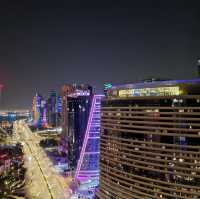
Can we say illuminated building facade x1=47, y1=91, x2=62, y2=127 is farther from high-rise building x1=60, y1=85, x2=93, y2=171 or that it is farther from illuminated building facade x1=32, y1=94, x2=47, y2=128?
high-rise building x1=60, y1=85, x2=93, y2=171

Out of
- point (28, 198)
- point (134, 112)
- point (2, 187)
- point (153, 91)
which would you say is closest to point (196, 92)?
point (153, 91)

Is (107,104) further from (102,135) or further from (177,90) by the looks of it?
(177,90)

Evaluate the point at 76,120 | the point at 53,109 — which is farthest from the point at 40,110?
the point at 76,120

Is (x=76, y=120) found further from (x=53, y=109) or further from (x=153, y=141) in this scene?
(x=53, y=109)

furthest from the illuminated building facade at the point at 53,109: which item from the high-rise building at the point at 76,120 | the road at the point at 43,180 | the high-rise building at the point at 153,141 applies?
the high-rise building at the point at 153,141

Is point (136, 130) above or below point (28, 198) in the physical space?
above

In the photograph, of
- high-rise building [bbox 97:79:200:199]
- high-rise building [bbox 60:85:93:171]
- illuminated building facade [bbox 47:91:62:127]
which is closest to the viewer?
high-rise building [bbox 97:79:200:199]

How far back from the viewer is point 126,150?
1986cm

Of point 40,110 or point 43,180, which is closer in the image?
point 43,180

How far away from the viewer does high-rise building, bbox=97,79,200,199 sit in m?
15.9

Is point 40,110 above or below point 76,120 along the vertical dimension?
above

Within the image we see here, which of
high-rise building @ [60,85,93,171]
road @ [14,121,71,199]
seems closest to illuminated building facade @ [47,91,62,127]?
road @ [14,121,71,199]

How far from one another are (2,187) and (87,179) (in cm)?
728

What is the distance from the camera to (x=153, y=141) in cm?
1764
